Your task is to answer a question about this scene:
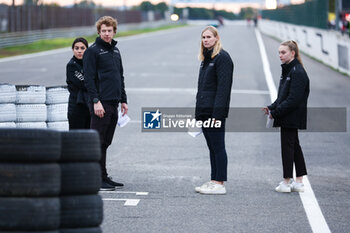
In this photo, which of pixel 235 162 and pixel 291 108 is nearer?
pixel 291 108

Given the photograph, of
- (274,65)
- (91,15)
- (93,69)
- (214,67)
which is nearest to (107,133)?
(93,69)

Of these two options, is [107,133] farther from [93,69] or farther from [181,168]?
[181,168]

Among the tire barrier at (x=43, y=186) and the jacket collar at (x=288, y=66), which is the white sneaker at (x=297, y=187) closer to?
the jacket collar at (x=288, y=66)

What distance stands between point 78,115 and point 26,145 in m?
3.32

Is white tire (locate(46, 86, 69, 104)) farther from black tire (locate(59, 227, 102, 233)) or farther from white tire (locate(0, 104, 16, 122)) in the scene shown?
black tire (locate(59, 227, 102, 233))

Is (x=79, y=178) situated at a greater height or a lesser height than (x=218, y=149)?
greater

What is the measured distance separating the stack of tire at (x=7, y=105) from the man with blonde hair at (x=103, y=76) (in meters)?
1.18

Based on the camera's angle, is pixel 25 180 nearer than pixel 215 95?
Yes

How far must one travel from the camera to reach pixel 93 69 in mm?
8047

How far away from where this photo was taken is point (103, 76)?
811cm

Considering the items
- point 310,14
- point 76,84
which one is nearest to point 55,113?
point 76,84

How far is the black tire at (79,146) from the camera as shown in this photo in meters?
5.25

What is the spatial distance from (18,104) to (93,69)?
1315 millimetres

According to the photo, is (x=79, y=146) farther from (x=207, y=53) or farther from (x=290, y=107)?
(x=290, y=107)
